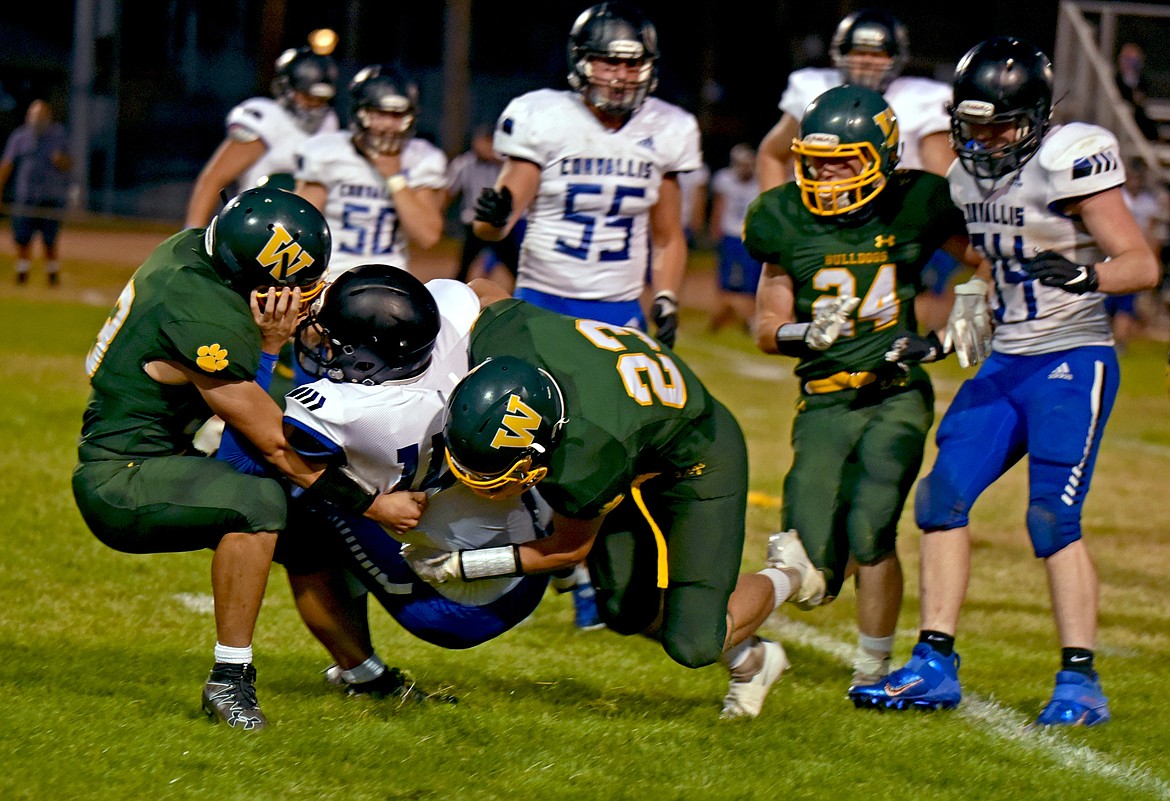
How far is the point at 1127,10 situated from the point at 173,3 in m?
14.0

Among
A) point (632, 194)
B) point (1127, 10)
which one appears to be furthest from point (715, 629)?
point (1127, 10)

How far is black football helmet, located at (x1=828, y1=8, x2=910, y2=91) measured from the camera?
5.87 meters

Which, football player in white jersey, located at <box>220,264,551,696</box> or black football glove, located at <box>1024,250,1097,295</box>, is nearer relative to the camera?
football player in white jersey, located at <box>220,264,551,696</box>

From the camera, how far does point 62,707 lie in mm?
3857

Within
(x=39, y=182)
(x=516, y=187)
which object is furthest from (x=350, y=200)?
(x=39, y=182)

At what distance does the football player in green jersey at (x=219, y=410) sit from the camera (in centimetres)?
373

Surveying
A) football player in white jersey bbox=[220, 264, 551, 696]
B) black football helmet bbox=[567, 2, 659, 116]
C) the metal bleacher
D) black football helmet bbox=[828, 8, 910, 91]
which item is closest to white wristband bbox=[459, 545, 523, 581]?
football player in white jersey bbox=[220, 264, 551, 696]

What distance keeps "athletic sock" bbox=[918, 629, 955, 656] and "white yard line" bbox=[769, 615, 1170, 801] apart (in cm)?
17

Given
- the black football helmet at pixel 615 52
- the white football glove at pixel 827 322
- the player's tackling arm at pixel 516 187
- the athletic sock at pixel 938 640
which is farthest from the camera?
the player's tackling arm at pixel 516 187

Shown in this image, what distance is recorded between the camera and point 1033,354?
4.43 meters

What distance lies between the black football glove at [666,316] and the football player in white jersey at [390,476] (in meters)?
1.49

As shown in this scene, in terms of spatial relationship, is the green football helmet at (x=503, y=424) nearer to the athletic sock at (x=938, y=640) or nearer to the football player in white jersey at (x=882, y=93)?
the athletic sock at (x=938, y=640)

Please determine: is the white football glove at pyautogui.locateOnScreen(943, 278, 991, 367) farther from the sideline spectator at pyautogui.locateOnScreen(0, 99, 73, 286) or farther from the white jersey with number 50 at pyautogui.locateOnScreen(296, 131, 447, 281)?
the sideline spectator at pyautogui.locateOnScreen(0, 99, 73, 286)

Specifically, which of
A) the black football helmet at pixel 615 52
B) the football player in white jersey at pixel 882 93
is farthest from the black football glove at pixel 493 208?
the football player in white jersey at pixel 882 93
